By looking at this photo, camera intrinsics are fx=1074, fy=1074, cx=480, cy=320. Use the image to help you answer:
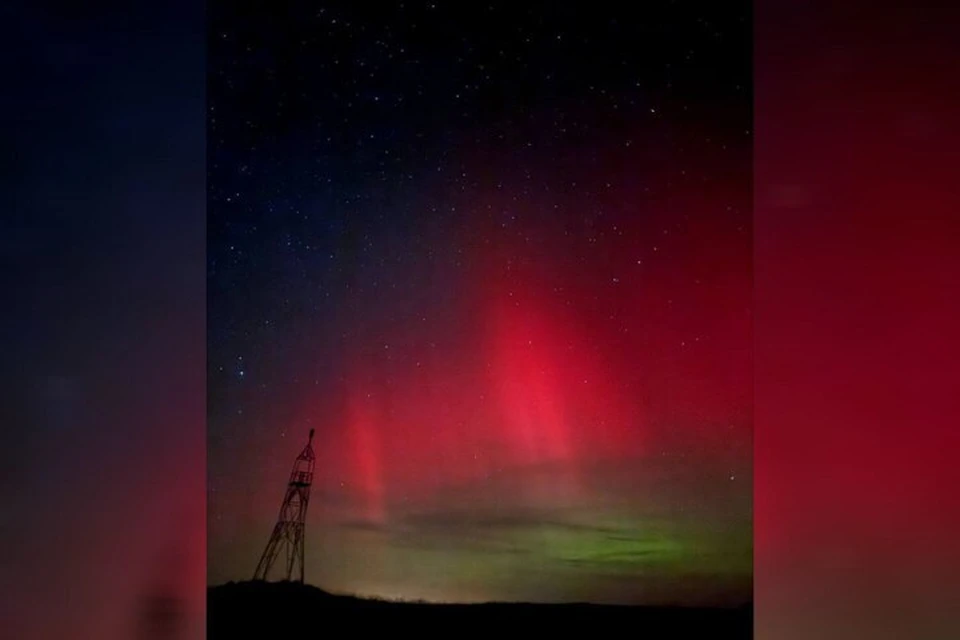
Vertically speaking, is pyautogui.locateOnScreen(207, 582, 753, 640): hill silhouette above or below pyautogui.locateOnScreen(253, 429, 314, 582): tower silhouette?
below

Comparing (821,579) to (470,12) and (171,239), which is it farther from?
(171,239)

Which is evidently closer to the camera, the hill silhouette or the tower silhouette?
the hill silhouette

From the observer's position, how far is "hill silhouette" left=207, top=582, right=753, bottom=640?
9.83 feet

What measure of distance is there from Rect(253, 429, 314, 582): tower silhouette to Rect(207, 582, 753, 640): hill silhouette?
6 centimetres

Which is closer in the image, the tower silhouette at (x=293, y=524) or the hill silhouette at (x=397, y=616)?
the hill silhouette at (x=397, y=616)

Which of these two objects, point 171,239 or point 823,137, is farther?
point 171,239

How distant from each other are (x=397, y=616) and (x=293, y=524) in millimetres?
401

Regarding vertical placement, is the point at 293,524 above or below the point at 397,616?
above

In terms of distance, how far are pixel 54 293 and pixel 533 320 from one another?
1.38 meters

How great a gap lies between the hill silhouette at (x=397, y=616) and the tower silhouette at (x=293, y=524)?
0.06 m

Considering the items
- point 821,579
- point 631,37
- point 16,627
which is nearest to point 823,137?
point 631,37

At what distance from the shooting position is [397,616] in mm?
3102

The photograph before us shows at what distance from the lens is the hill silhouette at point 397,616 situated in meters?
3.00

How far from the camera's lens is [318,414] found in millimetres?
3123
